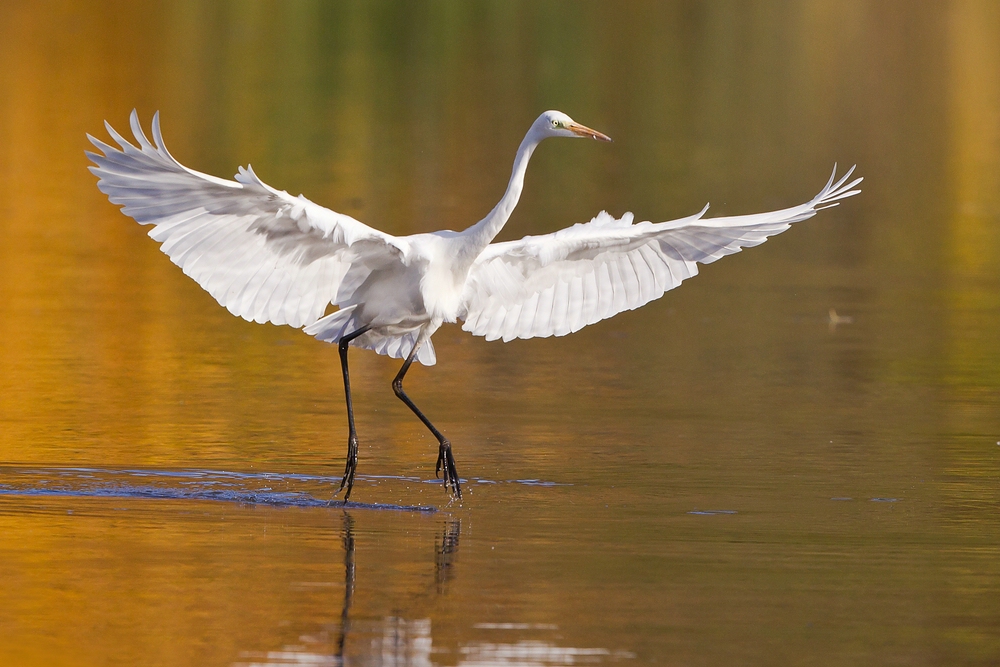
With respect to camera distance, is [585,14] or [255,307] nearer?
[255,307]

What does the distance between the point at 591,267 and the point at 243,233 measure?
2.42 meters

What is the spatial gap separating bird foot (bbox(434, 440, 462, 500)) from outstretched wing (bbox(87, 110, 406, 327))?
1240mm

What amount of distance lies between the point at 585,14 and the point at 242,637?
4747 cm

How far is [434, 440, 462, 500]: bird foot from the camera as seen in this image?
32.0 ft

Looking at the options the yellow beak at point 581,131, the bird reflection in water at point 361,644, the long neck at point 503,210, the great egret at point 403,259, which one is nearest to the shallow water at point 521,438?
the bird reflection in water at point 361,644

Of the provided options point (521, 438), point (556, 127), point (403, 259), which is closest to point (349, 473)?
point (403, 259)

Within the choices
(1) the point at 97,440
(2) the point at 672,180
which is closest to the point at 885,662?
(1) the point at 97,440

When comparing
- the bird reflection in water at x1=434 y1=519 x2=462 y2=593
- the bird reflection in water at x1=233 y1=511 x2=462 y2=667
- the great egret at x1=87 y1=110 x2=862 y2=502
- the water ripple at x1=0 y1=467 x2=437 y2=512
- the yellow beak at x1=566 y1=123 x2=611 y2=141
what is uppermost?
the yellow beak at x1=566 y1=123 x2=611 y2=141

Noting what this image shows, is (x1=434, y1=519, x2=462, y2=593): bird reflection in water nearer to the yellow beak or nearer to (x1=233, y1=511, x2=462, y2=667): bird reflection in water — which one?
(x1=233, y1=511, x2=462, y2=667): bird reflection in water

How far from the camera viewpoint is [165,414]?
38.7ft

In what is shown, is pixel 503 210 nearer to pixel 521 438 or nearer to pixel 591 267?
pixel 591 267

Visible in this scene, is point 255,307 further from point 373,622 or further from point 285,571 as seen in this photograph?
point 373,622

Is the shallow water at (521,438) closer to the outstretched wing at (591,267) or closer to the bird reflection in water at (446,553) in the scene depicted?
the bird reflection in water at (446,553)

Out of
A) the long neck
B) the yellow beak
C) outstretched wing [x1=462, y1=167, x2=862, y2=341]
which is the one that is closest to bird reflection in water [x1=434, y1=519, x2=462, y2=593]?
the long neck
